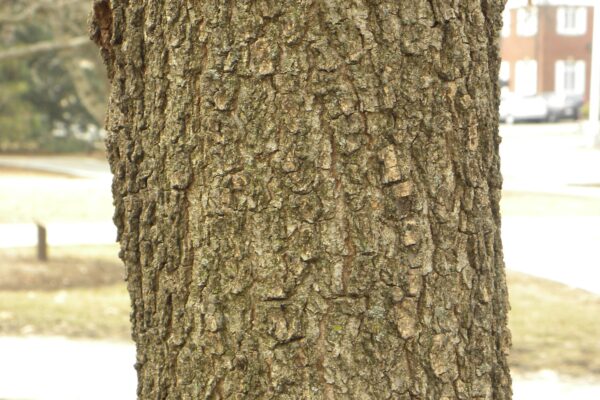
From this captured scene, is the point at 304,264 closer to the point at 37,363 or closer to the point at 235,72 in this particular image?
the point at 235,72

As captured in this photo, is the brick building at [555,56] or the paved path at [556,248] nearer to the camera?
the paved path at [556,248]

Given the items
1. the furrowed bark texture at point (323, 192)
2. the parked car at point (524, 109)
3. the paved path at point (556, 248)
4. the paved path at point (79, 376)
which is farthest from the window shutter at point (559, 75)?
the furrowed bark texture at point (323, 192)

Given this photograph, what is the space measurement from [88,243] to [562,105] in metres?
35.5

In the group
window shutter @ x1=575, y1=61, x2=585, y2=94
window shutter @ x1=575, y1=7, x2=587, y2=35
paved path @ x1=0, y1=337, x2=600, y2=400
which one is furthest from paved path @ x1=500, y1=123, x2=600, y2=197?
window shutter @ x1=575, y1=7, x2=587, y2=35

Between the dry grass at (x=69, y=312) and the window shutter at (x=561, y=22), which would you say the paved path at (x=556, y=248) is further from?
the window shutter at (x=561, y=22)

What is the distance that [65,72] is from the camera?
30.5m

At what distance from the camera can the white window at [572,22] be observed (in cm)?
5278

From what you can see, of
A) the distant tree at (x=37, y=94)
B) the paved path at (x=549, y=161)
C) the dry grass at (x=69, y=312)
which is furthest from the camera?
the distant tree at (x=37, y=94)

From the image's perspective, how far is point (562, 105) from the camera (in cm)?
4425

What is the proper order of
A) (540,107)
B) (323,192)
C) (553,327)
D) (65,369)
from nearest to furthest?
(323,192), (65,369), (553,327), (540,107)

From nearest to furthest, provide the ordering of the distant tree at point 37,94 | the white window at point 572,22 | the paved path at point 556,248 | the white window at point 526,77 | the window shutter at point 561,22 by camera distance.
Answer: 1. the paved path at point 556,248
2. the distant tree at point 37,94
3. the window shutter at point 561,22
4. the white window at point 572,22
5. the white window at point 526,77

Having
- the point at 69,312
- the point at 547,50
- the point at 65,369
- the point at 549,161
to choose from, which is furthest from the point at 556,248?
the point at 547,50

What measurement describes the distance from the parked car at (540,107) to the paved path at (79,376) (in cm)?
3759

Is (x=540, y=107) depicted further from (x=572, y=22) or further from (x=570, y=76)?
(x=572, y=22)
